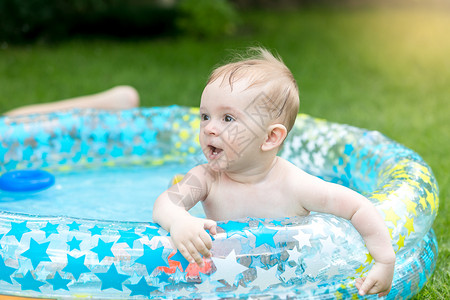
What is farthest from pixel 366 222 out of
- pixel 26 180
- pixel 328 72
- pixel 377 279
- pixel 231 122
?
pixel 328 72

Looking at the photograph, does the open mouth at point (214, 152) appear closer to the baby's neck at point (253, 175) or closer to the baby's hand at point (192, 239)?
the baby's neck at point (253, 175)

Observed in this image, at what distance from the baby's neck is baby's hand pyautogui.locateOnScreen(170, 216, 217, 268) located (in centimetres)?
38

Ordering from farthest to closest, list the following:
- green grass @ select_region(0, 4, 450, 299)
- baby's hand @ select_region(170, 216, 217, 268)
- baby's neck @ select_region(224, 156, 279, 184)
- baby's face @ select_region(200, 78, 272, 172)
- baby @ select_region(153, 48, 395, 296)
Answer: green grass @ select_region(0, 4, 450, 299) < baby's neck @ select_region(224, 156, 279, 184) < baby's face @ select_region(200, 78, 272, 172) < baby @ select_region(153, 48, 395, 296) < baby's hand @ select_region(170, 216, 217, 268)

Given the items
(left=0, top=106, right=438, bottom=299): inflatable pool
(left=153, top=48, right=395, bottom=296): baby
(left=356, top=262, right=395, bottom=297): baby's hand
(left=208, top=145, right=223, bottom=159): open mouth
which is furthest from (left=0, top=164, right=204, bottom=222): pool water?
(left=356, top=262, right=395, bottom=297): baby's hand

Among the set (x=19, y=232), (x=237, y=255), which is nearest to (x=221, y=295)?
(x=237, y=255)

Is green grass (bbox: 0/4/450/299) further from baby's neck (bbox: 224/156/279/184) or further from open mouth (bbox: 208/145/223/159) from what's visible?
open mouth (bbox: 208/145/223/159)

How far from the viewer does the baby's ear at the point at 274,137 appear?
89.0 inches

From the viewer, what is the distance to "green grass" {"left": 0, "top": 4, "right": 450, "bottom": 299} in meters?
5.05

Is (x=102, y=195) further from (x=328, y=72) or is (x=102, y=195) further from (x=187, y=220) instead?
(x=328, y=72)

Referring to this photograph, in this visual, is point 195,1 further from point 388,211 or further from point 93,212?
point 388,211

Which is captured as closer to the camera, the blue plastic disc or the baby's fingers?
the baby's fingers

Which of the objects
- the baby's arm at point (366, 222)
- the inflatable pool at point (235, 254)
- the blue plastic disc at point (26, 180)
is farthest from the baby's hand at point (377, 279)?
the blue plastic disc at point (26, 180)

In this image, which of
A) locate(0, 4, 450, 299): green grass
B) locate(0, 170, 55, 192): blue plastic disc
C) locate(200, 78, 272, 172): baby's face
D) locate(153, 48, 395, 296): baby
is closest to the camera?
locate(153, 48, 395, 296): baby

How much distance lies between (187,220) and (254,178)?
44 cm
